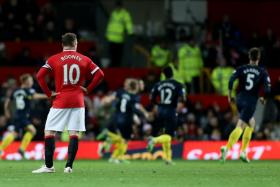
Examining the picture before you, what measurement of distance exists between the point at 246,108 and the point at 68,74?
18.6 feet

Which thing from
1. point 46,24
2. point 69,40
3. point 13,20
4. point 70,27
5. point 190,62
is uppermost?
point 13,20

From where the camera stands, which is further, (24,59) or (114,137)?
(24,59)

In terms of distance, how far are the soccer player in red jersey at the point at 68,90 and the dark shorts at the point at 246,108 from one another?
5.31 metres

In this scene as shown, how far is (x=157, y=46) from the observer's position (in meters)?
30.8

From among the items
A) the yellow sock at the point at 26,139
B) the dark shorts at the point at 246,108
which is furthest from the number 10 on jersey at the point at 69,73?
the yellow sock at the point at 26,139

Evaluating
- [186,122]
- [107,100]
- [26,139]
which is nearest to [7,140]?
[26,139]

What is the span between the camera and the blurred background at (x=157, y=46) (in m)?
28.0

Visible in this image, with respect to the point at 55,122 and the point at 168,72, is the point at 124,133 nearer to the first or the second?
the point at 168,72

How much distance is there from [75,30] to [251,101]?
11750 mm

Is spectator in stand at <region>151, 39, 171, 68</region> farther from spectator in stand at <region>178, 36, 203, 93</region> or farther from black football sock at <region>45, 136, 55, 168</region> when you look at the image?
black football sock at <region>45, 136, 55, 168</region>

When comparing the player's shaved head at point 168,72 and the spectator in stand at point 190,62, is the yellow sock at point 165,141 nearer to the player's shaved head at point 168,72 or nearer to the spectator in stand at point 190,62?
the player's shaved head at point 168,72

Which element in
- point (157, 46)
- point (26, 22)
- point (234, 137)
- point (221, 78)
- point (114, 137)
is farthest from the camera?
point (26, 22)

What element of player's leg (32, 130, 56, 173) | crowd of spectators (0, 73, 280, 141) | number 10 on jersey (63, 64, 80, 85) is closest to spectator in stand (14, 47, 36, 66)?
crowd of spectators (0, 73, 280, 141)

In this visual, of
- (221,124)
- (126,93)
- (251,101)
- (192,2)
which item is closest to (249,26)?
(192,2)
